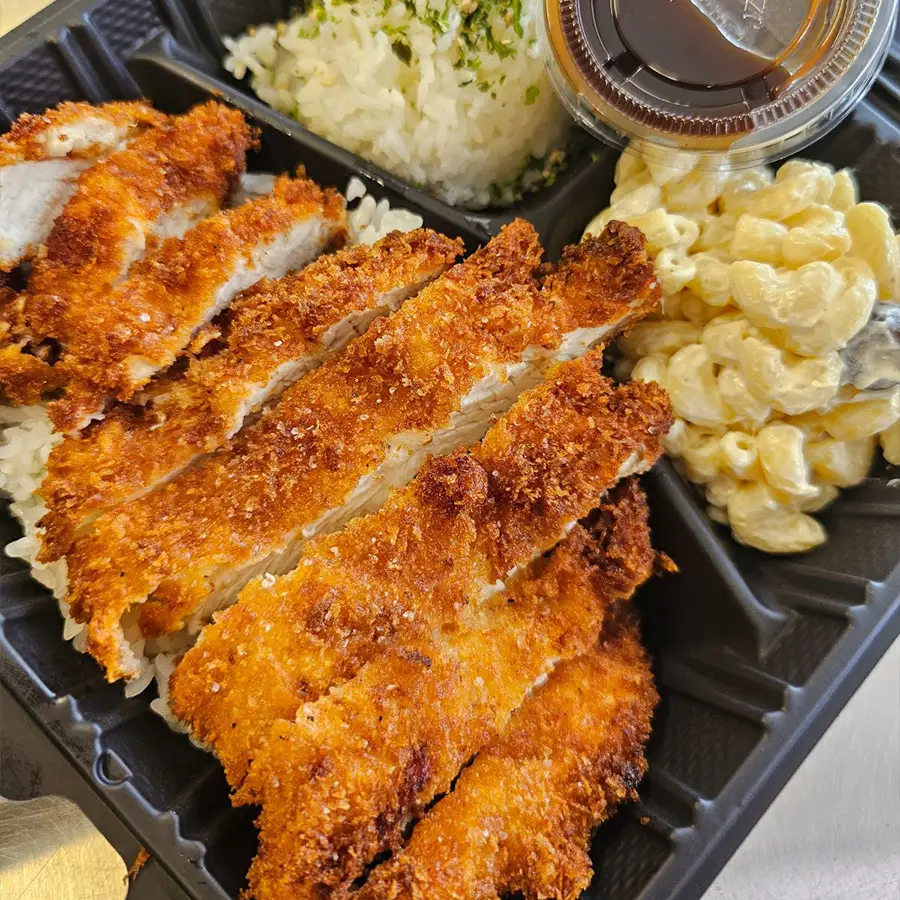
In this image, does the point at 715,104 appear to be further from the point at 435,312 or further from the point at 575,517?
the point at 575,517

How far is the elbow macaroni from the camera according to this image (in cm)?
145

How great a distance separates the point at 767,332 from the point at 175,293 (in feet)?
4.03

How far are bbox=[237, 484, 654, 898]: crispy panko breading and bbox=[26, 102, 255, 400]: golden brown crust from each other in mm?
854

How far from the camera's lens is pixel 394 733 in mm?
1234

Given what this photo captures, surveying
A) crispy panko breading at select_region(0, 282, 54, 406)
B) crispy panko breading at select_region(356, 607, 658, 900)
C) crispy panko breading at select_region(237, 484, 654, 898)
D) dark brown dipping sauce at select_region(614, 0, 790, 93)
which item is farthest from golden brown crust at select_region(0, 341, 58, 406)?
dark brown dipping sauce at select_region(614, 0, 790, 93)

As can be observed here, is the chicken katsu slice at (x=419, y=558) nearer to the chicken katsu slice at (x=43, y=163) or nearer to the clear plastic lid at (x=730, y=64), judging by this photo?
the clear plastic lid at (x=730, y=64)

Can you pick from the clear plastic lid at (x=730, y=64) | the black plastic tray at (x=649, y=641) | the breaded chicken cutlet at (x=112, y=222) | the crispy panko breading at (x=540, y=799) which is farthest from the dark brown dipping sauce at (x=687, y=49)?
the crispy panko breading at (x=540, y=799)

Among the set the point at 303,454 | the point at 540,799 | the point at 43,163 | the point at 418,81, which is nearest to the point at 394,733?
the point at 540,799

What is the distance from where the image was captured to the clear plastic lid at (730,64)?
4.79 feet

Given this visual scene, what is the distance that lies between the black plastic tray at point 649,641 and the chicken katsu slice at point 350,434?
0.53ft

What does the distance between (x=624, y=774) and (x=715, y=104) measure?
1353 millimetres

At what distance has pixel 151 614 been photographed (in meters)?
1.33

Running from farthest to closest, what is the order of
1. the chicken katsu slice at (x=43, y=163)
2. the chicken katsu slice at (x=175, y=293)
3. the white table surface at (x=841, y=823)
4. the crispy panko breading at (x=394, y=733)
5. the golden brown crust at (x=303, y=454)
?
the white table surface at (x=841, y=823) < the chicken katsu slice at (x=43, y=163) < the chicken katsu slice at (x=175, y=293) < the golden brown crust at (x=303, y=454) < the crispy panko breading at (x=394, y=733)

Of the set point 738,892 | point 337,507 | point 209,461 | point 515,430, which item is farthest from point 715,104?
point 738,892
